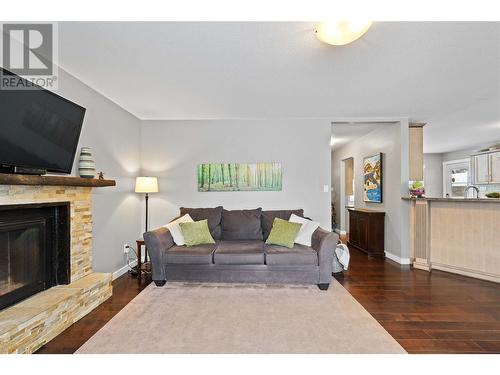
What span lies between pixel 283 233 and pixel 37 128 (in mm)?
2845

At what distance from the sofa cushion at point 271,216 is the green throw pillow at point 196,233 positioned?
0.83 m

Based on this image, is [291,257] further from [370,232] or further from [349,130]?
[349,130]

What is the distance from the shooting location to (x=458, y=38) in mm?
2051

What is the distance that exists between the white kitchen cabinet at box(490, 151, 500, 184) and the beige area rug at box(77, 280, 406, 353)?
6.24 m

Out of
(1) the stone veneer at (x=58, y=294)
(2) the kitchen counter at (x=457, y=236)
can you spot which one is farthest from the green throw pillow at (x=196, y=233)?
(2) the kitchen counter at (x=457, y=236)

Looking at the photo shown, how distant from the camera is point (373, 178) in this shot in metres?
5.00

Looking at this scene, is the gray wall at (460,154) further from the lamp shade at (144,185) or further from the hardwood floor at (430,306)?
the lamp shade at (144,185)

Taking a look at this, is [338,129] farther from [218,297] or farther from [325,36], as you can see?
[218,297]

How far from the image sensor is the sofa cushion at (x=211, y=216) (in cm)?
381

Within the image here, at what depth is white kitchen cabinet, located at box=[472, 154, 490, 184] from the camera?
6449 mm

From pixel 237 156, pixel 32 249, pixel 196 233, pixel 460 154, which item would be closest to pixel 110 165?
pixel 32 249
